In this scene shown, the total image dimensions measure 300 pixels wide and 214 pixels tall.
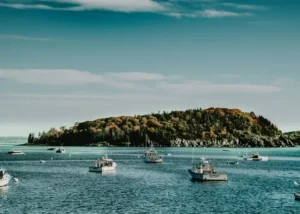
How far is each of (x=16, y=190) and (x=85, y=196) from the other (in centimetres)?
1974

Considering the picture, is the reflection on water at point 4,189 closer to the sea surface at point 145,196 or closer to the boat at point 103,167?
the sea surface at point 145,196

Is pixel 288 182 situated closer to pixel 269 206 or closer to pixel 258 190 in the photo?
pixel 258 190

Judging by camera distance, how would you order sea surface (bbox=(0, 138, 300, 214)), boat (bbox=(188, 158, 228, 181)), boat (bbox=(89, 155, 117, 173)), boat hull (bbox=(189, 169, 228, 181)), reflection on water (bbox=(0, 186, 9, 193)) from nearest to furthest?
1. sea surface (bbox=(0, 138, 300, 214))
2. reflection on water (bbox=(0, 186, 9, 193))
3. boat hull (bbox=(189, 169, 228, 181))
4. boat (bbox=(188, 158, 228, 181))
5. boat (bbox=(89, 155, 117, 173))

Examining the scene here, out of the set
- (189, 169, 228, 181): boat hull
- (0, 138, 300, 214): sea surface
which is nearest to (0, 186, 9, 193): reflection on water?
(0, 138, 300, 214): sea surface

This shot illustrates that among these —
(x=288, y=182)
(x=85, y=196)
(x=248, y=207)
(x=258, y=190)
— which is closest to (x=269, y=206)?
(x=248, y=207)

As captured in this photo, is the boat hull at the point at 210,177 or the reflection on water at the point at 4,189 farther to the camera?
the boat hull at the point at 210,177

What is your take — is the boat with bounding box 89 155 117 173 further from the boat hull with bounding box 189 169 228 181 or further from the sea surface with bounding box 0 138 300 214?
the boat hull with bounding box 189 169 228 181

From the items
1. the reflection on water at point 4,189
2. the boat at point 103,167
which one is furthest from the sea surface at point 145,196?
the boat at point 103,167

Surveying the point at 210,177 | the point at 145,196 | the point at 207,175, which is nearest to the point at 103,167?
the point at 207,175

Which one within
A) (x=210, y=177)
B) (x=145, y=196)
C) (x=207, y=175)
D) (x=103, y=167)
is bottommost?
(x=145, y=196)

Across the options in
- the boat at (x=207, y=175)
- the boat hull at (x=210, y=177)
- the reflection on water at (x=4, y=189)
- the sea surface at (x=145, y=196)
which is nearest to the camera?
the sea surface at (x=145, y=196)

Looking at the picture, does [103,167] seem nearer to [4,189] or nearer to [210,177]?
[210,177]

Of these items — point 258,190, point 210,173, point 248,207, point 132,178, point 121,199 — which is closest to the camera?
point 248,207

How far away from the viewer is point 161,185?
123812 mm
